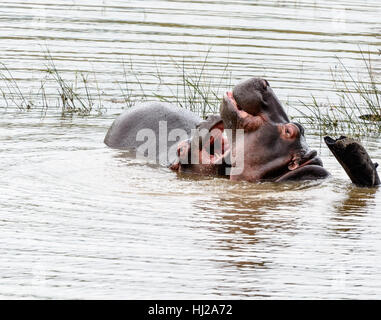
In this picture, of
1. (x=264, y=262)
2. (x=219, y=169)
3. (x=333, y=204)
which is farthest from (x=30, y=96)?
(x=264, y=262)

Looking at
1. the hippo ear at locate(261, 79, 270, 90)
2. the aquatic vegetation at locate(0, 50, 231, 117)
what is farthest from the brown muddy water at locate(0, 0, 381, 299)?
the hippo ear at locate(261, 79, 270, 90)

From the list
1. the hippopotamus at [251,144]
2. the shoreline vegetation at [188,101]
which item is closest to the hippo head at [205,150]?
the hippopotamus at [251,144]

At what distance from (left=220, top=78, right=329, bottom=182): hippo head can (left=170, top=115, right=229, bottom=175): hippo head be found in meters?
0.20

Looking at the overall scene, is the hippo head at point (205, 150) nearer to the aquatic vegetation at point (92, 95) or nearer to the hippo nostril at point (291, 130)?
the hippo nostril at point (291, 130)

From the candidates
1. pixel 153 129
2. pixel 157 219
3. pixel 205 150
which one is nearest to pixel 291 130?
pixel 205 150

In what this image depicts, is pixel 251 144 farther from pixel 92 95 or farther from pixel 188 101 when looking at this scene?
pixel 92 95

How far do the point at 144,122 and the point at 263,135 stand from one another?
189cm

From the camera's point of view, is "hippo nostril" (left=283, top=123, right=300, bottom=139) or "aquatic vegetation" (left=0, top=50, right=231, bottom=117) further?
"aquatic vegetation" (left=0, top=50, right=231, bottom=117)

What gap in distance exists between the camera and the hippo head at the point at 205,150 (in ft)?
23.3

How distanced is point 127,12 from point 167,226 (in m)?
Answer: 11.5

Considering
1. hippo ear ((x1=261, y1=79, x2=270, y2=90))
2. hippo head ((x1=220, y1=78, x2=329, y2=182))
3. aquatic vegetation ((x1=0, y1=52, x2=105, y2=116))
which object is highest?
hippo ear ((x1=261, y1=79, x2=270, y2=90))

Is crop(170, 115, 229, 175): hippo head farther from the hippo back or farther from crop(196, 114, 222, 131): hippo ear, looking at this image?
the hippo back

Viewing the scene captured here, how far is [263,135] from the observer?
6805 mm

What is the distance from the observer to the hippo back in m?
8.38
